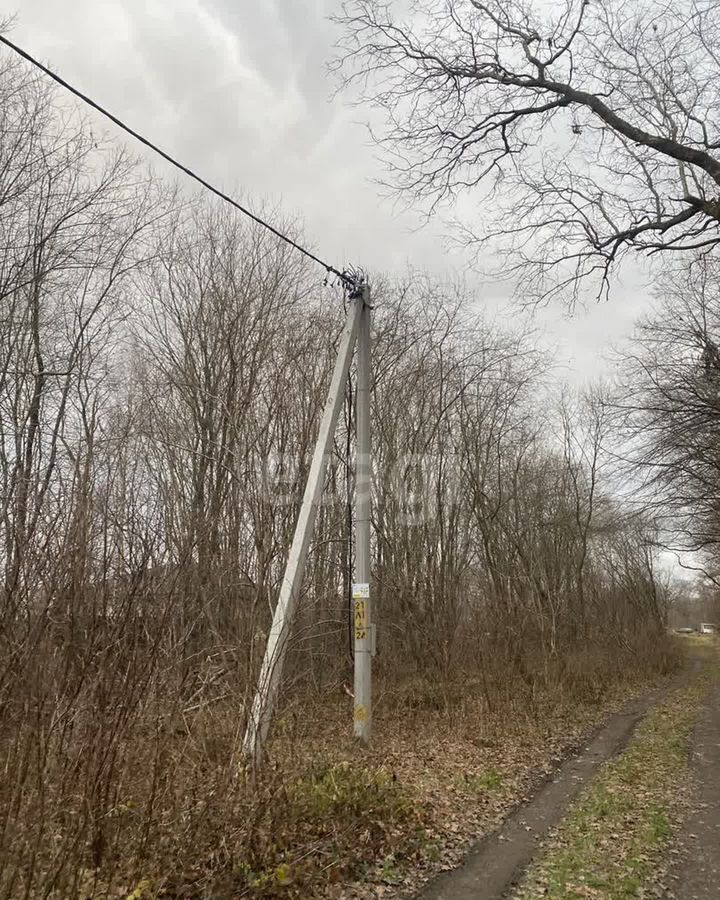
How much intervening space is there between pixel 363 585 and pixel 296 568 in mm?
1415

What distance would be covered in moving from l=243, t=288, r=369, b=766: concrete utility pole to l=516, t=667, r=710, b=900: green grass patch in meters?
2.15

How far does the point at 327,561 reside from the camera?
12844mm

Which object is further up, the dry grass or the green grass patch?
the dry grass

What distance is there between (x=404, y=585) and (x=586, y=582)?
53.5ft

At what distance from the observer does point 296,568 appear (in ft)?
21.8

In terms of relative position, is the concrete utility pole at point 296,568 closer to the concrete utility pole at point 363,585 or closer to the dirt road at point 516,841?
the concrete utility pole at point 363,585

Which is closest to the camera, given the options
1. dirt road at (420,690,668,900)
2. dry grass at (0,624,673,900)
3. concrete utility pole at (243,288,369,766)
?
dry grass at (0,624,673,900)

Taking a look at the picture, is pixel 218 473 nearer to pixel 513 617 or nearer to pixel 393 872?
pixel 513 617

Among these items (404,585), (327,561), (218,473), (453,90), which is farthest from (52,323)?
(404,585)

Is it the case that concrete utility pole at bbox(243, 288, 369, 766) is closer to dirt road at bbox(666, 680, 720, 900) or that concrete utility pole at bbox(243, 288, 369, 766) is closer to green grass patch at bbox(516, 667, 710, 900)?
green grass patch at bbox(516, 667, 710, 900)

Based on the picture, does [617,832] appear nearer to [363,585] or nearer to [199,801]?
[363,585]

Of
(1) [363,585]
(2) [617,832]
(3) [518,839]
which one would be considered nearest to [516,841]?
(3) [518,839]

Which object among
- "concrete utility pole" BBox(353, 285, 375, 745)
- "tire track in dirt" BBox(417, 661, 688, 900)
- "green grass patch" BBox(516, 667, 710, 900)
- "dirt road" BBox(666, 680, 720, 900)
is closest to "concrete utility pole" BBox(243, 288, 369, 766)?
"concrete utility pole" BBox(353, 285, 375, 745)

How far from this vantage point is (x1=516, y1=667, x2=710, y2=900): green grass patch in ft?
15.6
